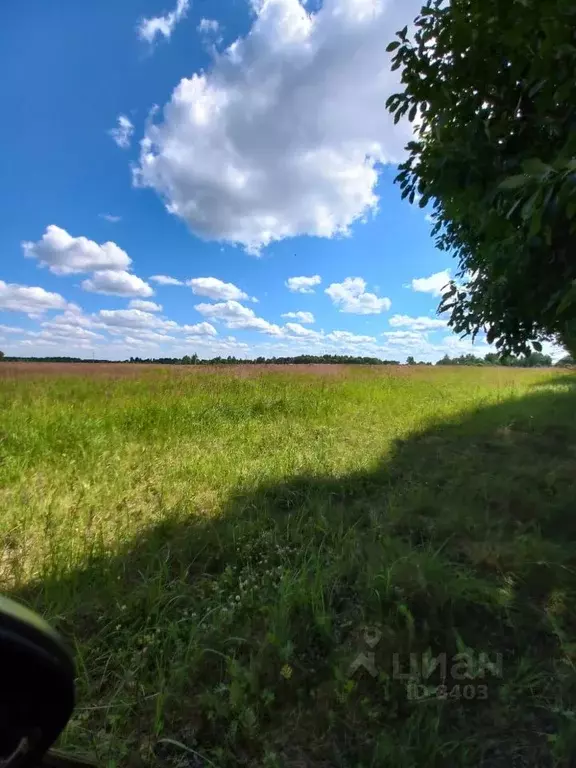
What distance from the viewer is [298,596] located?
7.04 ft

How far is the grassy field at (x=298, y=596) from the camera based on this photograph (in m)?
1.55

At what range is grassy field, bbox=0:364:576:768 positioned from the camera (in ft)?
5.08

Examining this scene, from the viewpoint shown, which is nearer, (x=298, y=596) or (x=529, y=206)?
(x=529, y=206)

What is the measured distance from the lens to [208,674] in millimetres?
1775

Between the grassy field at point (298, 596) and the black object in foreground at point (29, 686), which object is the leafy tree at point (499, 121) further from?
the black object in foreground at point (29, 686)

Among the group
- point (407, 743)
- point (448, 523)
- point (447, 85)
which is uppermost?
point (447, 85)

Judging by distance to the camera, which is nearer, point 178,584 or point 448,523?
point 178,584

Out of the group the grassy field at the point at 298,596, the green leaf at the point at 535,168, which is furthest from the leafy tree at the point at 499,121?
the grassy field at the point at 298,596

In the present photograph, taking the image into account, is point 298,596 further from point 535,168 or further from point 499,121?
point 499,121

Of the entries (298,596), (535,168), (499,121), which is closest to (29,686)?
(298,596)

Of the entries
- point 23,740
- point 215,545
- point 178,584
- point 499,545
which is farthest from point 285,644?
point 499,545

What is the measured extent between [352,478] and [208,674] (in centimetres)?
281

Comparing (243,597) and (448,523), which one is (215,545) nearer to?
(243,597)

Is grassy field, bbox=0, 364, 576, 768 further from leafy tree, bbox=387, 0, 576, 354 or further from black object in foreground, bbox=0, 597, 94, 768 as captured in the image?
leafy tree, bbox=387, 0, 576, 354
